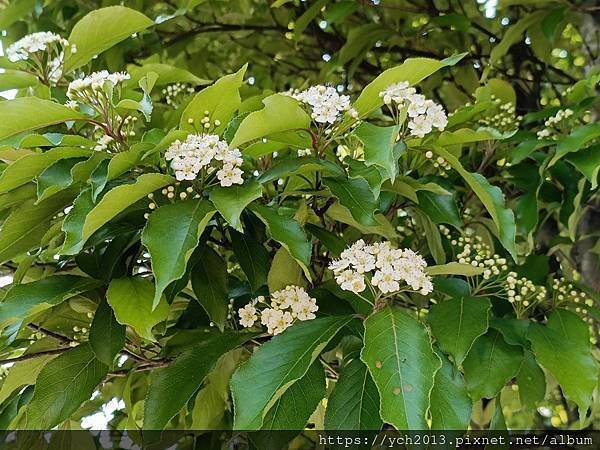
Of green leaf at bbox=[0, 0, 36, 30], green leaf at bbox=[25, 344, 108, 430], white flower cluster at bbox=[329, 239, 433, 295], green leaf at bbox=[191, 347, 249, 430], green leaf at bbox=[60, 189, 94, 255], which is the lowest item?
green leaf at bbox=[191, 347, 249, 430]

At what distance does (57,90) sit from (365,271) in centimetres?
62

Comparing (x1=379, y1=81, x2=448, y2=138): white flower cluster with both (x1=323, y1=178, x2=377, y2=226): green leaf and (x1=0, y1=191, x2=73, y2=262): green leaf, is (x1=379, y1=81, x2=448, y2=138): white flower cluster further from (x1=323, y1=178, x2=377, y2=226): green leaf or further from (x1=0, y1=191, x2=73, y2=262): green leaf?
(x1=0, y1=191, x2=73, y2=262): green leaf

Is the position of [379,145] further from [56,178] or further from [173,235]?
[56,178]

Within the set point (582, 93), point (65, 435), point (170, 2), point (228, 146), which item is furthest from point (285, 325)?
point (170, 2)

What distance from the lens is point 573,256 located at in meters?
1.73

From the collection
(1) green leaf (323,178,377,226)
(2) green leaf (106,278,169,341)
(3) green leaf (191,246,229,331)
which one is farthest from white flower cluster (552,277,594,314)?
(2) green leaf (106,278,169,341)

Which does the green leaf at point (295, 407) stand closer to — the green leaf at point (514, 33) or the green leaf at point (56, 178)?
the green leaf at point (56, 178)

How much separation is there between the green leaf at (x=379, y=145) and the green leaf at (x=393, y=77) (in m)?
0.04

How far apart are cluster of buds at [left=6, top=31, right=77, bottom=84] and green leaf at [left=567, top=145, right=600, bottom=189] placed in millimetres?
827

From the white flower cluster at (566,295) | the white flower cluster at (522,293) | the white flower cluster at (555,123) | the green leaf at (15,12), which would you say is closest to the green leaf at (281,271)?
the white flower cluster at (522,293)

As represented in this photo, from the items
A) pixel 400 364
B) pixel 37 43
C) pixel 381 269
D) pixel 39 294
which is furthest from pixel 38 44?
pixel 400 364

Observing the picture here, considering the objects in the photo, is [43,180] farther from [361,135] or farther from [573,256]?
[573,256]

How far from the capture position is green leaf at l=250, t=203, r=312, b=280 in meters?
0.83

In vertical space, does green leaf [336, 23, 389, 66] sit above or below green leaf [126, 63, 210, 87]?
below
